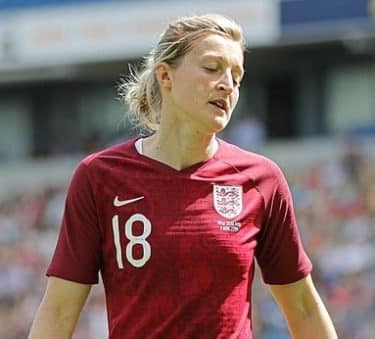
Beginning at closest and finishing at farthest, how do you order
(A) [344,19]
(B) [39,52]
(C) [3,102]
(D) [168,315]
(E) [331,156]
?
→ (D) [168,315], (E) [331,156], (A) [344,19], (B) [39,52], (C) [3,102]

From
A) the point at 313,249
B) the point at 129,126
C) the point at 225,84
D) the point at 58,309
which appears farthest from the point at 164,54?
the point at 129,126

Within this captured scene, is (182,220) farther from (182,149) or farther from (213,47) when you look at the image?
(213,47)

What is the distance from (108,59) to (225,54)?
17.1 meters

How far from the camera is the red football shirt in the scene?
3943 millimetres

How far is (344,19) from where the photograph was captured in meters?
19.5

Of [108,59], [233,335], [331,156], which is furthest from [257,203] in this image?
[108,59]

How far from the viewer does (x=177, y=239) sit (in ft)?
13.0

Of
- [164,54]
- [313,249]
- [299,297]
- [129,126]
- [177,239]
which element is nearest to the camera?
[177,239]

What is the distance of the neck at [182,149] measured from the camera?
4121mm

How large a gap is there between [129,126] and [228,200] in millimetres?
13671

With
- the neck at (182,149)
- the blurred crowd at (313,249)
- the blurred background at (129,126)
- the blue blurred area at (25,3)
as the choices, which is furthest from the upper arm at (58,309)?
the blue blurred area at (25,3)

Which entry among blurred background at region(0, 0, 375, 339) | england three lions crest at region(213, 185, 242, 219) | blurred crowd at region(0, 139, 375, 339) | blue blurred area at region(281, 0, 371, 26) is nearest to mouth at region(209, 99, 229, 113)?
england three lions crest at region(213, 185, 242, 219)

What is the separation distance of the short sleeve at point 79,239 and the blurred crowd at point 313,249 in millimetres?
9719

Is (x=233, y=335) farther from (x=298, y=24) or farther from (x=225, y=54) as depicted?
(x=298, y=24)
